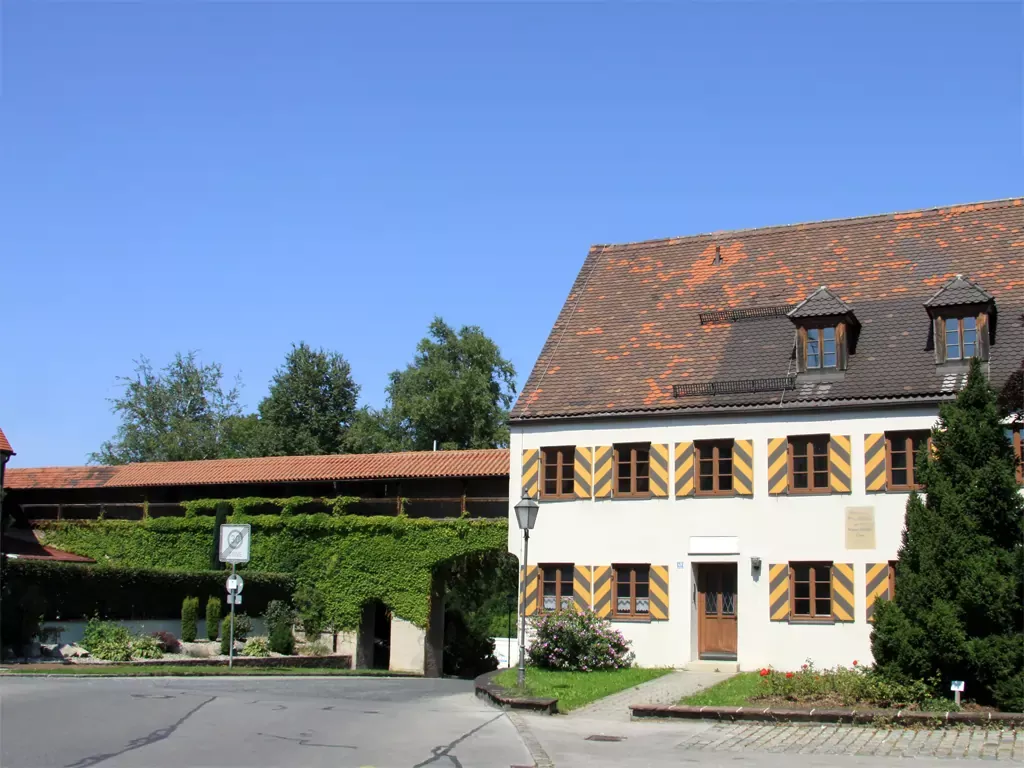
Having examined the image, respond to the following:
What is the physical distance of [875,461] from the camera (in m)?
26.0

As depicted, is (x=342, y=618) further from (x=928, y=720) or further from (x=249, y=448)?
(x=249, y=448)

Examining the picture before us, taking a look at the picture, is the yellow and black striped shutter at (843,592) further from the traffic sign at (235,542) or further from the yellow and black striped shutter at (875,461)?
the traffic sign at (235,542)

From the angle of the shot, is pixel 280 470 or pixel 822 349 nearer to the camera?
pixel 822 349

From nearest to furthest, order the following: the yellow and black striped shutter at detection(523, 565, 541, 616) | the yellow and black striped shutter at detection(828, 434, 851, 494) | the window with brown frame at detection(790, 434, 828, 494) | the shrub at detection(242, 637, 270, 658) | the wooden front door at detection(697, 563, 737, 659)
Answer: the yellow and black striped shutter at detection(828, 434, 851, 494) → the window with brown frame at detection(790, 434, 828, 494) → the wooden front door at detection(697, 563, 737, 659) → the yellow and black striped shutter at detection(523, 565, 541, 616) → the shrub at detection(242, 637, 270, 658)

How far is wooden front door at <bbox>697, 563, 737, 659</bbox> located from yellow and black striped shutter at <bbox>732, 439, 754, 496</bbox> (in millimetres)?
1744

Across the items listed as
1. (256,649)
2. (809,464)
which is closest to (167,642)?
(256,649)

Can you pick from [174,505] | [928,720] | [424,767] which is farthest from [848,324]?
[174,505]

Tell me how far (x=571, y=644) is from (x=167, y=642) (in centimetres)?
1286

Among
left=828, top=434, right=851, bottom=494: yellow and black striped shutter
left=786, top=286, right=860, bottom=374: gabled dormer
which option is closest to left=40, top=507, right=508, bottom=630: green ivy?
left=786, top=286, right=860, bottom=374: gabled dormer

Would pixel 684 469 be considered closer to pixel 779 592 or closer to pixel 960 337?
pixel 779 592

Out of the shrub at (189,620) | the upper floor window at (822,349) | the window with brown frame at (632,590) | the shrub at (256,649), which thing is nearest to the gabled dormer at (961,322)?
the upper floor window at (822,349)

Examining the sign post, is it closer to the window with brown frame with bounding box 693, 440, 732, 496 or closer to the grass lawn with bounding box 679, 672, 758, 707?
the window with brown frame with bounding box 693, 440, 732, 496

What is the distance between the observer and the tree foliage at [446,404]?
64625 millimetres

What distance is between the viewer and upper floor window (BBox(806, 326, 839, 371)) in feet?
89.6
